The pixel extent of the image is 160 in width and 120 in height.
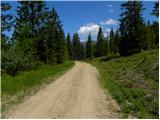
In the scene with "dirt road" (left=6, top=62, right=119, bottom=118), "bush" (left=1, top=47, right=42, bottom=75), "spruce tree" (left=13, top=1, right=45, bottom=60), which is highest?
"spruce tree" (left=13, top=1, right=45, bottom=60)

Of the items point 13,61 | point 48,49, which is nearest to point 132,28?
point 48,49

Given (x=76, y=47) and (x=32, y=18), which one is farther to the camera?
(x=76, y=47)

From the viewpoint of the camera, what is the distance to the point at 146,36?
6425 centimetres

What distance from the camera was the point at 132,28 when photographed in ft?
215

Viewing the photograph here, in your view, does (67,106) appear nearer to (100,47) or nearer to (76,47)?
(100,47)

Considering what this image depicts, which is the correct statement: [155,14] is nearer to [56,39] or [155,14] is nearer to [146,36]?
[146,36]

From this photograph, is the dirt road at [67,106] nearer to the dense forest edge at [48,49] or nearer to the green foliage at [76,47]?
the dense forest edge at [48,49]

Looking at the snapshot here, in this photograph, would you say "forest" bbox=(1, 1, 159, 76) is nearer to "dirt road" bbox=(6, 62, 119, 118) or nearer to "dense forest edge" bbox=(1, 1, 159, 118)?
"dense forest edge" bbox=(1, 1, 159, 118)

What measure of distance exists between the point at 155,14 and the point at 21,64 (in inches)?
887

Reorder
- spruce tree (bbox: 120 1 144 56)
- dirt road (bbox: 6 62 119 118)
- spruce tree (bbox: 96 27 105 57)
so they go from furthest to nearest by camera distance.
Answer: spruce tree (bbox: 96 27 105 57), spruce tree (bbox: 120 1 144 56), dirt road (bbox: 6 62 119 118)

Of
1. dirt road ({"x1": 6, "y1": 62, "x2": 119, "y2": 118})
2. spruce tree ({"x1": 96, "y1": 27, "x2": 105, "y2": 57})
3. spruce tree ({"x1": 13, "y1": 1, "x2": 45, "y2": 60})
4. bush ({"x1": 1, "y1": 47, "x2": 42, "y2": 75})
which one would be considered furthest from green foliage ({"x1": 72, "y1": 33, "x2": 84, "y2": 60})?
dirt road ({"x1": 6, "y1": 62, "x2": 119, "y2": 118})

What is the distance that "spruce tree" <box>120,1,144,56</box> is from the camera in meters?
64.2

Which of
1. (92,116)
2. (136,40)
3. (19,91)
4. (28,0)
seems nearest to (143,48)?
(136,40)

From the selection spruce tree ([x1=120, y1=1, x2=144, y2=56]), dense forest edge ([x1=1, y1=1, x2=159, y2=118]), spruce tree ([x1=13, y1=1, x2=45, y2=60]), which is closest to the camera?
dense forest edge ([x1=1, y1=1, x2=159, y2=118])
